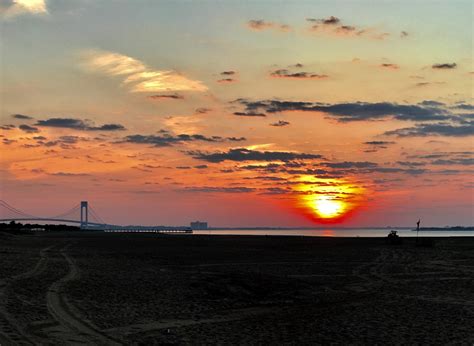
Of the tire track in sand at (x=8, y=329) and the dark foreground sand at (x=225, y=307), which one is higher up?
the tire track in sand at (x=8, y=329)

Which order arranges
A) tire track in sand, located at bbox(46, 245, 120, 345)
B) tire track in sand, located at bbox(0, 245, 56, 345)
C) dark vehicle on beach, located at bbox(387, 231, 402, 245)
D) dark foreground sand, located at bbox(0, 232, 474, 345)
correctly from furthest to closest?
Result: dark vehicle on beach, located at bbox(387, 231, 402, 245) → dark foreground sand, located at bbox(0, 232, 474, 345) → tire track in sand, located at bbox(46, 245, 120, 345) → tire track in sand, located at bbox(0, 245, 56, 345)

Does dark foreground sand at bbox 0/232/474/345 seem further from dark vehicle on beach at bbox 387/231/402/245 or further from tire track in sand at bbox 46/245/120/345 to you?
dark vehicle on beach at bbox 387/231/402/245

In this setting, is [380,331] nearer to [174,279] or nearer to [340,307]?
[340,307]

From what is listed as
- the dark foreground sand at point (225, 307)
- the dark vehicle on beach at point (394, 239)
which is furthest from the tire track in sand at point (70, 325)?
the dark vehicle on beach at point (394, 239)

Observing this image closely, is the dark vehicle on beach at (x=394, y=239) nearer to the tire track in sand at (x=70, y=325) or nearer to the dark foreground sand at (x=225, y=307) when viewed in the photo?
the dark foreground sand at (x=225, y=307)

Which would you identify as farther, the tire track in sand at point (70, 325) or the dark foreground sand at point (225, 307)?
the dark foreground sand at point (225, 307)

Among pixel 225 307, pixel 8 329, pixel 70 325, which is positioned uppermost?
pixel 8 329

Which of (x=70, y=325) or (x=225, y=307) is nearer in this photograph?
(x=70, y=325)

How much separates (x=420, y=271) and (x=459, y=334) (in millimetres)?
18002

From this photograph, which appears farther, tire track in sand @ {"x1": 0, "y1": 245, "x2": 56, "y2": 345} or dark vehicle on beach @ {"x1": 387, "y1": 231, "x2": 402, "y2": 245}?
dark vehicle on beach @ {"x1": 387, "y1": 231, "x2": 402, "y2": 245}

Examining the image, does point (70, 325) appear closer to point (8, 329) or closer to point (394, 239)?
point (8, 329)

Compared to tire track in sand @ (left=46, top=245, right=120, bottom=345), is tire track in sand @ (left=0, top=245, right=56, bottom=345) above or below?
above

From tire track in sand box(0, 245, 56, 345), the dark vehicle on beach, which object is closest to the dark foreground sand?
tire track in sand box(0, 245, 56, 345)

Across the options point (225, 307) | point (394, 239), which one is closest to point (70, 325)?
point (225, 307)
